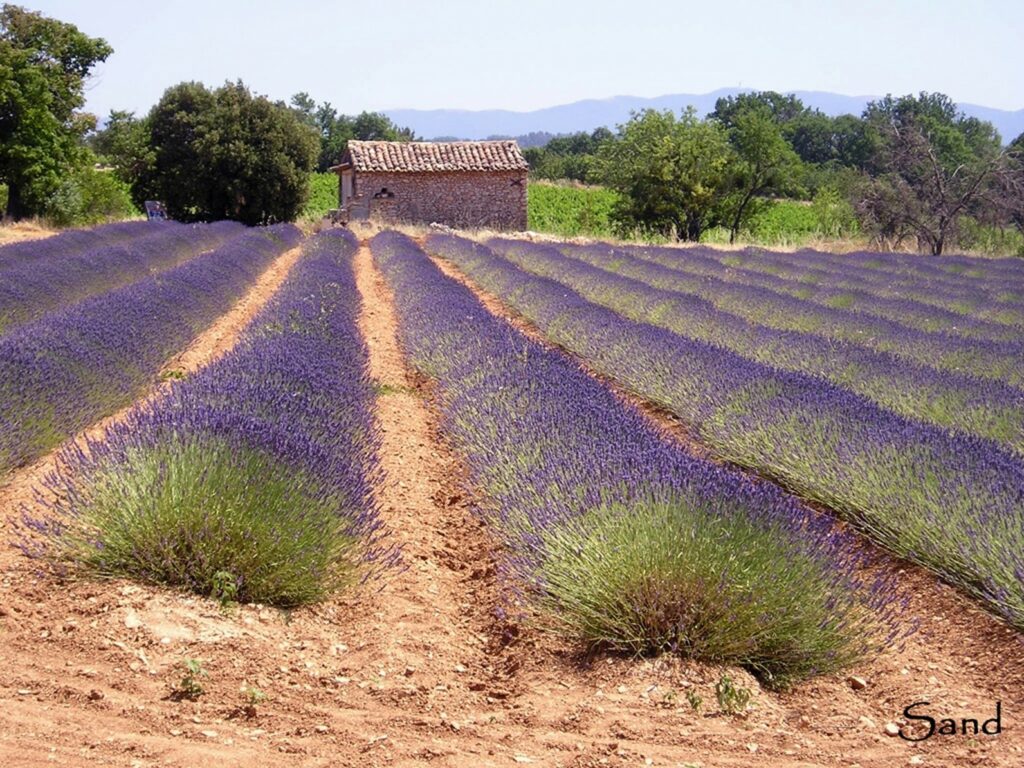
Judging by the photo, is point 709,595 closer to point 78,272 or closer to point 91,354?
point 91,354

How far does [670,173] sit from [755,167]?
11.3ft

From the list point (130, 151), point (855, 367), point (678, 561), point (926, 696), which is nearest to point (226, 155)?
point (130, 151)

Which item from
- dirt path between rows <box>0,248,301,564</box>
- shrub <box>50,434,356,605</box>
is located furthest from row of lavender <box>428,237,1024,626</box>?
dirt path between rows <box>0,248,301,564</box>

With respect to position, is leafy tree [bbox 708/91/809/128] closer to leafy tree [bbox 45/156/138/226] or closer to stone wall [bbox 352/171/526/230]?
stone wall [bbox 352/171/526/230]

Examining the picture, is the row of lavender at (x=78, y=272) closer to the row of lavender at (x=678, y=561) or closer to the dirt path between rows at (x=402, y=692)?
the dirt path between rows at (x=402, y=692)

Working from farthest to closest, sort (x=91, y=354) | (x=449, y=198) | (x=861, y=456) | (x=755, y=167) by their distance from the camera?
(x=755, y=167) → (x=449, y=198) → (x=91, y=354) → (x=861, y=456)

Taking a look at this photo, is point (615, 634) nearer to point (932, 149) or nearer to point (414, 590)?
point (414, 590)

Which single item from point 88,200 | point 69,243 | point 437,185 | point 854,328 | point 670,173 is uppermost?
point 670,173

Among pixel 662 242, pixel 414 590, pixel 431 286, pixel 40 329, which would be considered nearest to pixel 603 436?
pixel 414 590

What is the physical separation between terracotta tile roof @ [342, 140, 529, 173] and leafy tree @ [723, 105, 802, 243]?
6816 millimetres

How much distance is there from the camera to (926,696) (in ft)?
9.61

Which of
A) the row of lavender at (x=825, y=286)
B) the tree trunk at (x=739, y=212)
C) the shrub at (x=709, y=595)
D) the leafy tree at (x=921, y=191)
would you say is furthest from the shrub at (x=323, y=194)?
the shrub at (x=709, y=595)

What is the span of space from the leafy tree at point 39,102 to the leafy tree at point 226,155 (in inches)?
85.9

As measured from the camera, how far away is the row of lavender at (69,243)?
13500 mm
